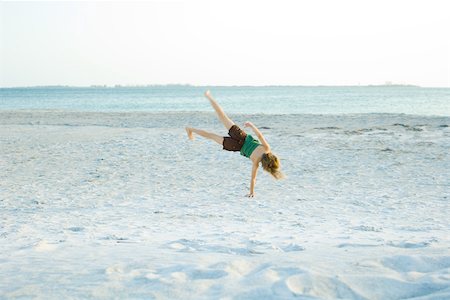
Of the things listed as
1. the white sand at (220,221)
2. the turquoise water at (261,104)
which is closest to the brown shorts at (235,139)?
the white sand at (220,221)

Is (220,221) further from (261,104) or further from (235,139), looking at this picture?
(261,104)

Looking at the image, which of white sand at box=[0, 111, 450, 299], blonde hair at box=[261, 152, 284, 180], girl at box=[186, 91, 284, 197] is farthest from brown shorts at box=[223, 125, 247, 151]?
white sand at box=[0, 111, 450, 299]

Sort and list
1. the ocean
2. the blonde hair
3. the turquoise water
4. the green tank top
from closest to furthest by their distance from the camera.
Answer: the ocean, the blonde hair, the green tank top, the turquoise water

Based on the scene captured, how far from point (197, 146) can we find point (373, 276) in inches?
430

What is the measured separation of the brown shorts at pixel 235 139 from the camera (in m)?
7.75

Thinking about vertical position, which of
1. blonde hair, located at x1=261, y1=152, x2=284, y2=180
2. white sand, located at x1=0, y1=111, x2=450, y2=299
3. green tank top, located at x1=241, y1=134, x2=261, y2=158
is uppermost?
green tank top, located at x1=241, y1=134, x2=261, y2=158

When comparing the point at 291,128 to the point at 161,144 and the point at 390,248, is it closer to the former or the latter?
the point at 161,144

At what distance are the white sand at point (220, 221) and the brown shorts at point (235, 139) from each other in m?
1.11

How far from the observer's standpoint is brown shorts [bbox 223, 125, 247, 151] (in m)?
7.75

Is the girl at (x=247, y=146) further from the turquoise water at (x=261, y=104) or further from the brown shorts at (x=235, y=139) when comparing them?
the turquoise water at (x=261, y=104)

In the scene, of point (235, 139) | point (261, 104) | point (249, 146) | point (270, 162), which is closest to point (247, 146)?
point (249, 146)

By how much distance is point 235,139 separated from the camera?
306 inches

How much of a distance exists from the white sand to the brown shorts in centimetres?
111

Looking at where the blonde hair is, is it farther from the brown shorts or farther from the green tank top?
the brown shorts
